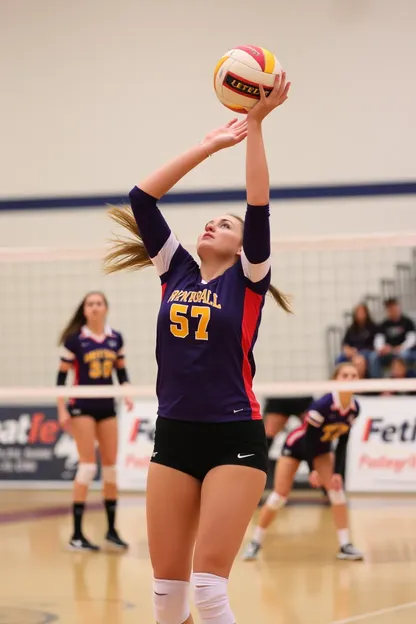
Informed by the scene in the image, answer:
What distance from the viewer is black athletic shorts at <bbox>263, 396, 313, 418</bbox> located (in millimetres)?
9844

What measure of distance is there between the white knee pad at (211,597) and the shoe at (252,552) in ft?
13.6

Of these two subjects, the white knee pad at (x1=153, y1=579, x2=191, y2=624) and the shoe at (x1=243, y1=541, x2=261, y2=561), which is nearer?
the white knee pad at (x1=153, y1=579, x2=191, y2=624)

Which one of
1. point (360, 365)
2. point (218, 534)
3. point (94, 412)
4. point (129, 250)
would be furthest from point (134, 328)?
point (218, 534)

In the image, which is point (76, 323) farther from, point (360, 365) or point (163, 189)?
point (163, 189)

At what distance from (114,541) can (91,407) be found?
3.72 feet

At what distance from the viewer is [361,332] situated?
12484 millimetres

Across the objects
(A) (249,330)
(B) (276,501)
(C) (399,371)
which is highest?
(A) (249,330)

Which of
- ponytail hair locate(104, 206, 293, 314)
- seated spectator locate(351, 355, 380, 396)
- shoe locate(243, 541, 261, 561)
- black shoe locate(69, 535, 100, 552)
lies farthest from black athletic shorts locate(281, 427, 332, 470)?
ponytail hair locate(104, 206, 293, 314)

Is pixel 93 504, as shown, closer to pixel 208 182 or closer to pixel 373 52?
pixel 208 182

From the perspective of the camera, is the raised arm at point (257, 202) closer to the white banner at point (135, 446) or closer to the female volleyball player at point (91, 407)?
the female volleyball player at point (91, 407)

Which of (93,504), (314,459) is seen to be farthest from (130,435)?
(314,459)

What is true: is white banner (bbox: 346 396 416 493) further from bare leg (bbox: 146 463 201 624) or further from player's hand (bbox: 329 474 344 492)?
bare leg (bbox: 146 463 201 624)

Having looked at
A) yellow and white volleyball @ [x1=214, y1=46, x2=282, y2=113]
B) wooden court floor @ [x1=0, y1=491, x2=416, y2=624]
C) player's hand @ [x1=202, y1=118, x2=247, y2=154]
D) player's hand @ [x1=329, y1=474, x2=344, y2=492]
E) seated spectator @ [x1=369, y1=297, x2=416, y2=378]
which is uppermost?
yellow and white volleyball @ [x1=214, y1=46, x2=282, y2=113]

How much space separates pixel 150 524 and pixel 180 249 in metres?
1.04
